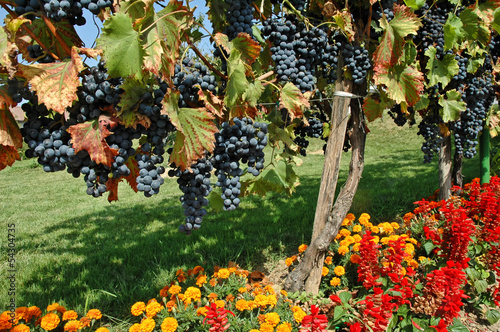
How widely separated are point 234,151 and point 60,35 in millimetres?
815

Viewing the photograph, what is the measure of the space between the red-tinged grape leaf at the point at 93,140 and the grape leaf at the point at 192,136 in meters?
0.24

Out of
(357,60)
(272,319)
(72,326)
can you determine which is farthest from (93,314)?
(357,60)

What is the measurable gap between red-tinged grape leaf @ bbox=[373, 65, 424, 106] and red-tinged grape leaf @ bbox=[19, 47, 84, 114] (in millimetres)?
1860

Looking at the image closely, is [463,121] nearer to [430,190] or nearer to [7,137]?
[430,190]

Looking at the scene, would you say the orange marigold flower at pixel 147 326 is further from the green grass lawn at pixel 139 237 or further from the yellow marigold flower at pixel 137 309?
the green grass lawn at pixel 139 237

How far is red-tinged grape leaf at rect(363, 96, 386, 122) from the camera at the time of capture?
8.32 ft

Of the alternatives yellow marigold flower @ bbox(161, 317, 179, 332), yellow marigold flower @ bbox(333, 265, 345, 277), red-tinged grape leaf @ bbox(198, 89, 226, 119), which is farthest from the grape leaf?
yellow marigold flower @ bbox(333, 265, 345, 277)

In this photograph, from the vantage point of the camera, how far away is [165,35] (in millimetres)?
1224

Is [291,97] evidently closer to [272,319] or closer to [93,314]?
[272,319]

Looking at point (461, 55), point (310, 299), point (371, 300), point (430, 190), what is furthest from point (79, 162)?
point (430, 190)

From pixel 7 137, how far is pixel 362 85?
89.6 inches

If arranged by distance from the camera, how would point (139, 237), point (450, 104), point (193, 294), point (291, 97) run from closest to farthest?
point (291, 97), point (193, 294), point (450, 104), point (139, 237)

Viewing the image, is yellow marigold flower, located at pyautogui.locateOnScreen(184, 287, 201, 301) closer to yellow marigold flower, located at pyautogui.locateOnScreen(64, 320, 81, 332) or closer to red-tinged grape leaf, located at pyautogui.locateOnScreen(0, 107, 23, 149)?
yellow marigold flower, located at pyautogui.locateOnScreen(64, 320, 81, 332)

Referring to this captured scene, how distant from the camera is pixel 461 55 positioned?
3.15 meters
